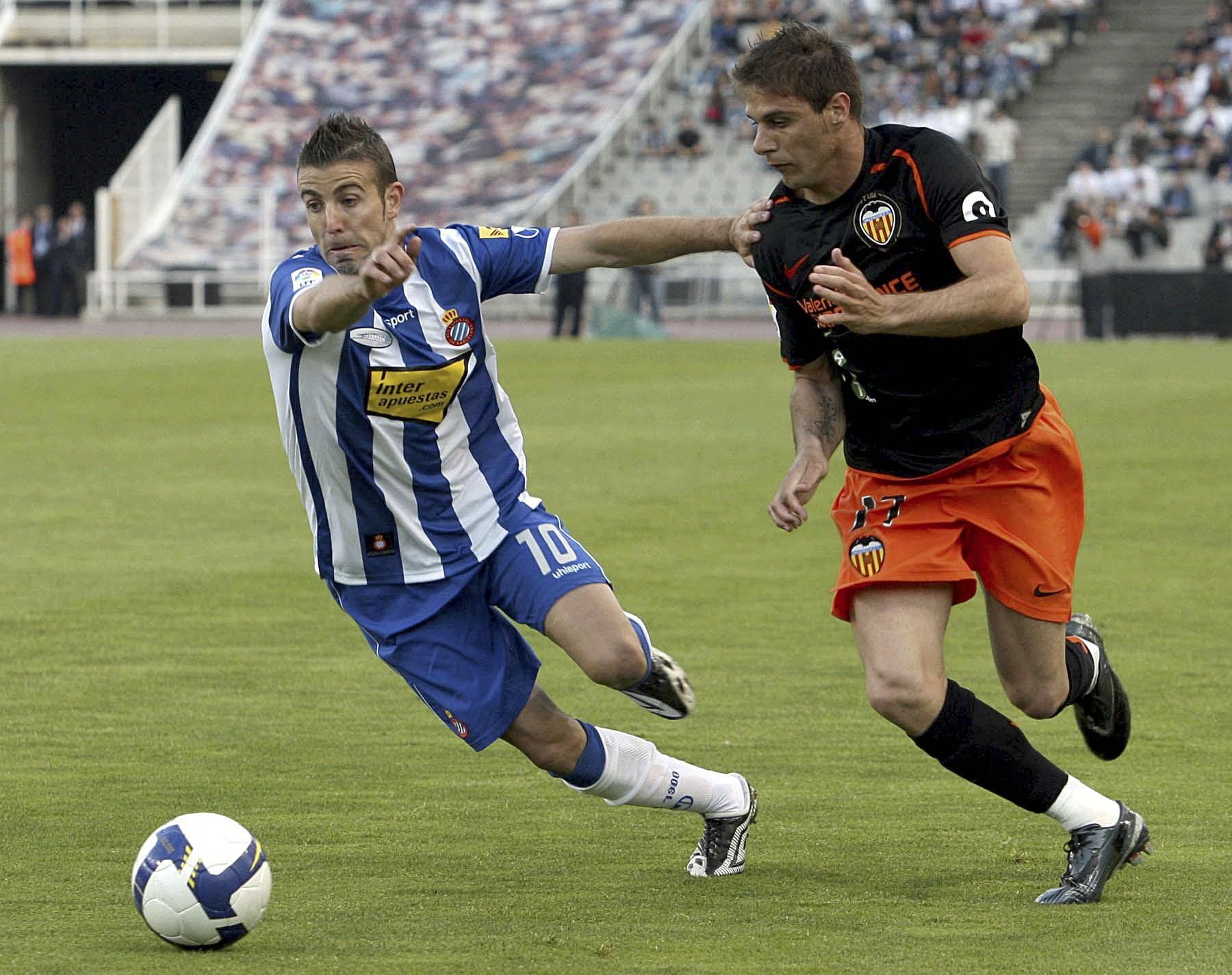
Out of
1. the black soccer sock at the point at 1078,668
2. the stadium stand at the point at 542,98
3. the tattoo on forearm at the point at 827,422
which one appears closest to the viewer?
the tattoo on forearm at the point at 827,422

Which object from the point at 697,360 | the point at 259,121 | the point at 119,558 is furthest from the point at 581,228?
the point at 259,121

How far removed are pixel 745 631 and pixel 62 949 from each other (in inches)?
186

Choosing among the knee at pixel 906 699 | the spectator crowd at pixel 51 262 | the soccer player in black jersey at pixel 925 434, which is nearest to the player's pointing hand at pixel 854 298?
the soccer player in black jersey at pixel 925 434

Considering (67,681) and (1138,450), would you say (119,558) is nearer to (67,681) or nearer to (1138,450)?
(67,681)

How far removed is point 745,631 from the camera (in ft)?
29.0

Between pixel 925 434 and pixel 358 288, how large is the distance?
1510 mm

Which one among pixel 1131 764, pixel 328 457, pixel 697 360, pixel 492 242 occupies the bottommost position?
pixel 697 360

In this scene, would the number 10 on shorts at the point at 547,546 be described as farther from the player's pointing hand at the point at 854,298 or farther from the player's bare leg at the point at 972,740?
the player's pointing hand at the point at 854,298

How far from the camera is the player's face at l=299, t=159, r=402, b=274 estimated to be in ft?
16.3

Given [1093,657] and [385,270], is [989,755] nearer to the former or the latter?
[1093,657]

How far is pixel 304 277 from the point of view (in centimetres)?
498

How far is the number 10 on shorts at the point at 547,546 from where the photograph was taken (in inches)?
204

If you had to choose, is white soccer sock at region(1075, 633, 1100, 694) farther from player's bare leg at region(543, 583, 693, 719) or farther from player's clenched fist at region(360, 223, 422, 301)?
player's clenched fist at region(360, 223, 422, 301)

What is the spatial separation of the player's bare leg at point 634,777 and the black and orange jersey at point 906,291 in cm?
93
